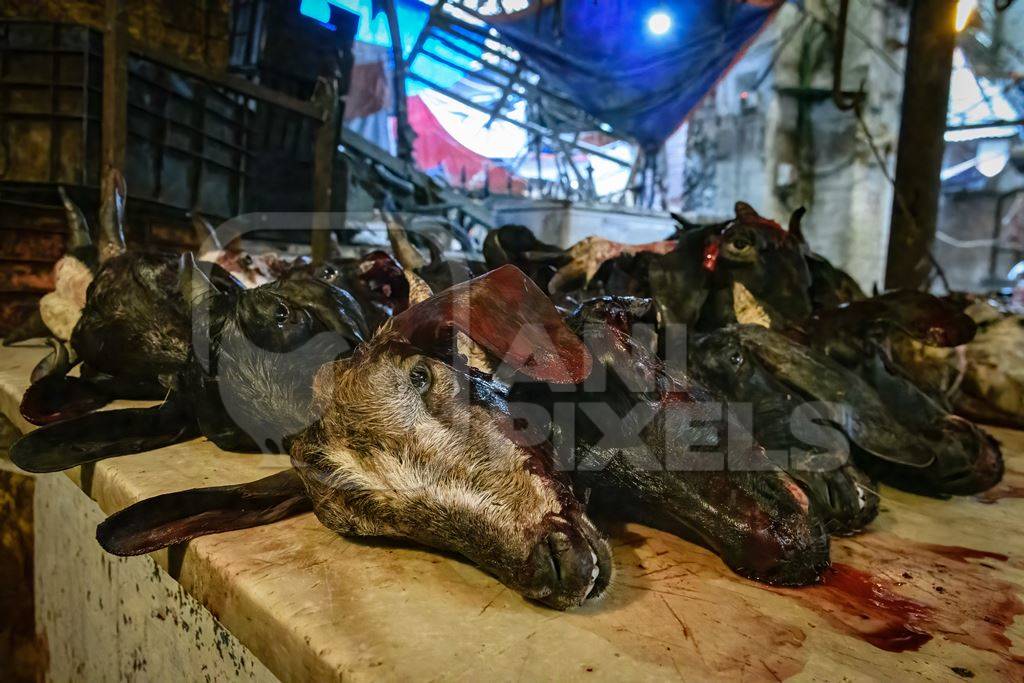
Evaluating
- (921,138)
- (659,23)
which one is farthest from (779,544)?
(659,23)

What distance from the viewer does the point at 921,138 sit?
509cm

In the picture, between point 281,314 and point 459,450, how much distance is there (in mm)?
1094

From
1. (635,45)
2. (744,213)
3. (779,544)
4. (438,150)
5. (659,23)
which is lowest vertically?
(779,544)

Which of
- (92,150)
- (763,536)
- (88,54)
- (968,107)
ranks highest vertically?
(968,107)

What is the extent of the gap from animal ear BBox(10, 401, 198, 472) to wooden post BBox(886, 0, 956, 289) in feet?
17.0

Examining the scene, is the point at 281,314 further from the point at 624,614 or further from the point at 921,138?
the point at 921,138

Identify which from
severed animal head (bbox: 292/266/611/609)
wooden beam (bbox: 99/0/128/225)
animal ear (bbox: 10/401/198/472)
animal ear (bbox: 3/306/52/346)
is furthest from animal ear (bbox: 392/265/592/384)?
wooden beam (bbox: 99/0/128/225)

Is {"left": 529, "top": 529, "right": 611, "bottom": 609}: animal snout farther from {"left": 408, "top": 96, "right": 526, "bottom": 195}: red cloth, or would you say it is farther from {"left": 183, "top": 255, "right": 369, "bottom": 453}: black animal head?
{"left": 408, "top": 96, "right": 526, "bottom": 195}: red cloth

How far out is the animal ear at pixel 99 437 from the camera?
74.7 inches

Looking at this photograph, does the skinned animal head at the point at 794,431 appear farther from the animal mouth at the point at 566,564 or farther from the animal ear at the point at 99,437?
the animal ear at the point at 99,437

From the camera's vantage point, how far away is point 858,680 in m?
1.06

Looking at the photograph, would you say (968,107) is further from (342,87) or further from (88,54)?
(88,54)

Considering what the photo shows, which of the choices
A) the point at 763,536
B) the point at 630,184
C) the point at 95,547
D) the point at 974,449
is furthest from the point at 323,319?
the point at 630,184

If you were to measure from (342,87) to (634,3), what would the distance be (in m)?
4.39
